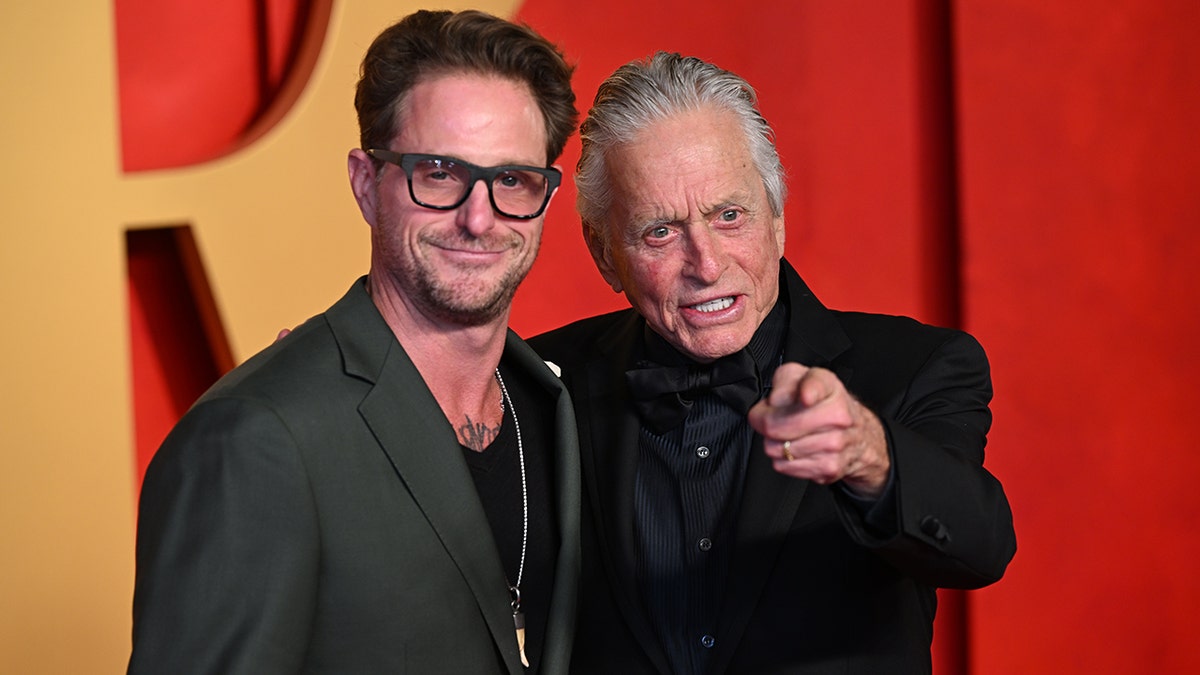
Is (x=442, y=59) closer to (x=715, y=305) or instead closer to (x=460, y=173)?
(x=460, y=173)

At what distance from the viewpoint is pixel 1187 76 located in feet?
11.3

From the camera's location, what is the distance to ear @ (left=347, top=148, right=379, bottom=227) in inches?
68.1

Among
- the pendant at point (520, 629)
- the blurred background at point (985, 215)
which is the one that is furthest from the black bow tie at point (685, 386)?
the blurred background at point (985, 215)

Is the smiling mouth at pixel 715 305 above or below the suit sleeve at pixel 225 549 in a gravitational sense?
above

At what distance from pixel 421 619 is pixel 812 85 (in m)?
2.37

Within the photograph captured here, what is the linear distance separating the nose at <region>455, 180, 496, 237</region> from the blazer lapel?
0.18m

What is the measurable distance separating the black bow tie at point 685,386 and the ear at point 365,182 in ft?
1.54

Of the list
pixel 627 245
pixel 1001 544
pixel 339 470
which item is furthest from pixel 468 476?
pixel 1001 544

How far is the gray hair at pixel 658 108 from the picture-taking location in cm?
198

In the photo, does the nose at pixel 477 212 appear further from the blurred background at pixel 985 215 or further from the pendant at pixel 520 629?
the blurred background at pixel 985 215

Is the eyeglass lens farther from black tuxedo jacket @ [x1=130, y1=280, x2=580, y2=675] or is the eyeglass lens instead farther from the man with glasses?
black tuxedo jacket @ [x1=130, y1=280, x2=580, y2=675]

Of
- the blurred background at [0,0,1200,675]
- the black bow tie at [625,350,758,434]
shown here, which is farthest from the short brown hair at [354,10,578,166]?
the blurred background at [0,0,1200,675]

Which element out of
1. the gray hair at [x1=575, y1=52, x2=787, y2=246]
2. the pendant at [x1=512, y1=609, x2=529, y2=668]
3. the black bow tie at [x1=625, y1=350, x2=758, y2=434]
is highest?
the gray hair at [x1=575, y1=52, x2=787, y2=246]

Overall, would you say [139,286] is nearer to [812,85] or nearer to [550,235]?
[550,235]
